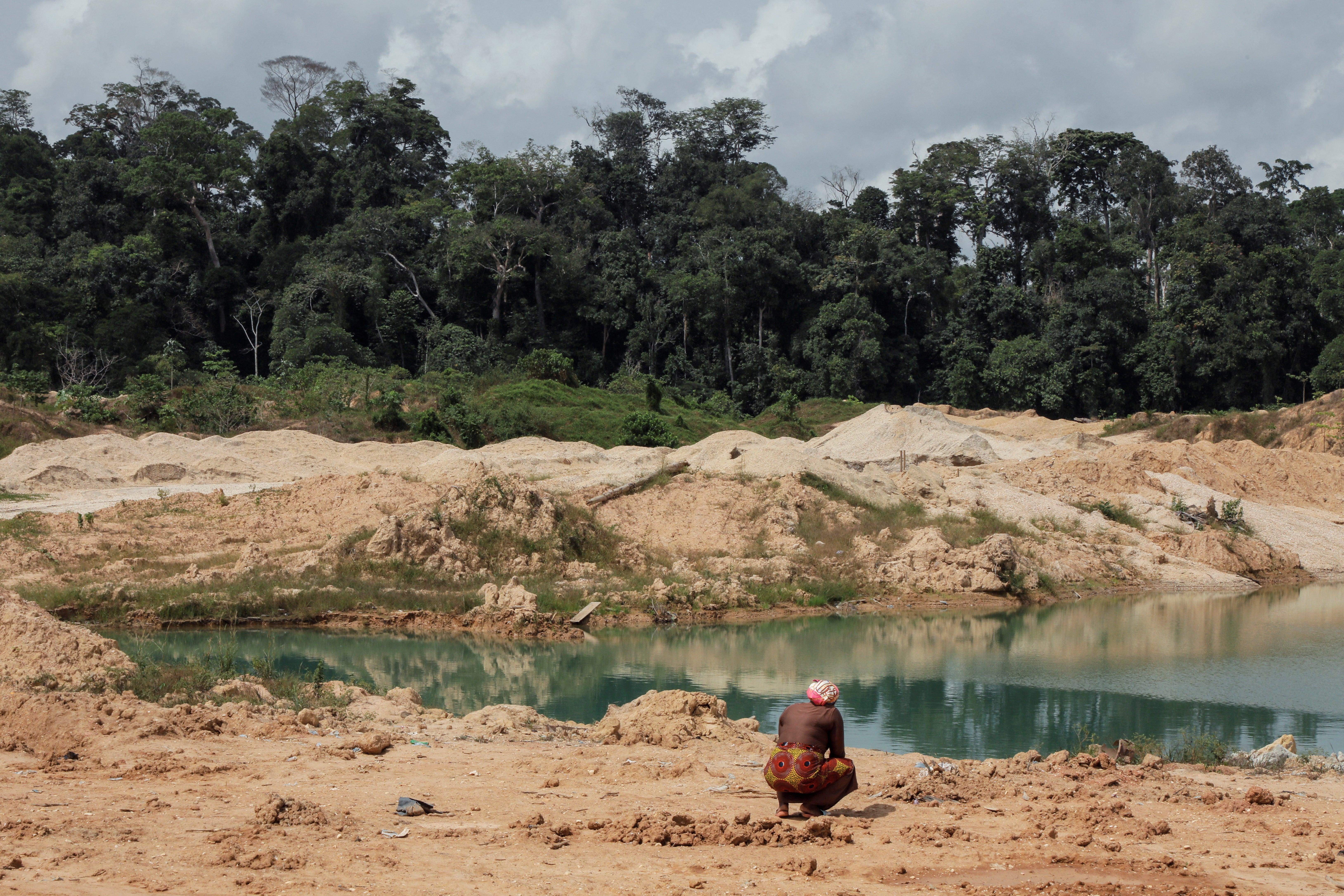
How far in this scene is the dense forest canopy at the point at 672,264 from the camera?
47.8 metres

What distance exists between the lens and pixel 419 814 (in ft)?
23.4

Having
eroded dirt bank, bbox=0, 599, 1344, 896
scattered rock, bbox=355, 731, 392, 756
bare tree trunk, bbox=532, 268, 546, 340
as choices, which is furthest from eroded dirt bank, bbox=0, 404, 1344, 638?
bare tree trunk, bbox=532, 268, 546, 340

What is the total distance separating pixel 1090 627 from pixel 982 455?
16.0 m

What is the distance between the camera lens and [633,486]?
23.6m

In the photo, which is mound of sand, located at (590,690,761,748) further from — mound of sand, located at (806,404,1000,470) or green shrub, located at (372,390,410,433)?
green shrub, located at (372,390,410,433)

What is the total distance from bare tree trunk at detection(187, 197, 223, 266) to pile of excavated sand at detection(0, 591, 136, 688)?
139 feet

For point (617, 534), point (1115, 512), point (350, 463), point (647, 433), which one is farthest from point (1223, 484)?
point (350, 463)

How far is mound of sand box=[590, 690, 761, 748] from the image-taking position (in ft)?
31.8

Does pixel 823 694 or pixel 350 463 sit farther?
pixel 350 463

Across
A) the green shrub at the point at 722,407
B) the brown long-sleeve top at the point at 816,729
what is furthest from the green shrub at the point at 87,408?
the brown long-sleeve top at the point at 816,729

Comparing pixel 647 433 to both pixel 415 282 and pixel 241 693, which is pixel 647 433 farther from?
pixel 241 693

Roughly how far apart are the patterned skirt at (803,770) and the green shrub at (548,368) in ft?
111

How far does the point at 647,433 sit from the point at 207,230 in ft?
88.9

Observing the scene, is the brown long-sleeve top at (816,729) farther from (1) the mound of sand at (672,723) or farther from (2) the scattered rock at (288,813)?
(2) the scattered rock at (288,813)
